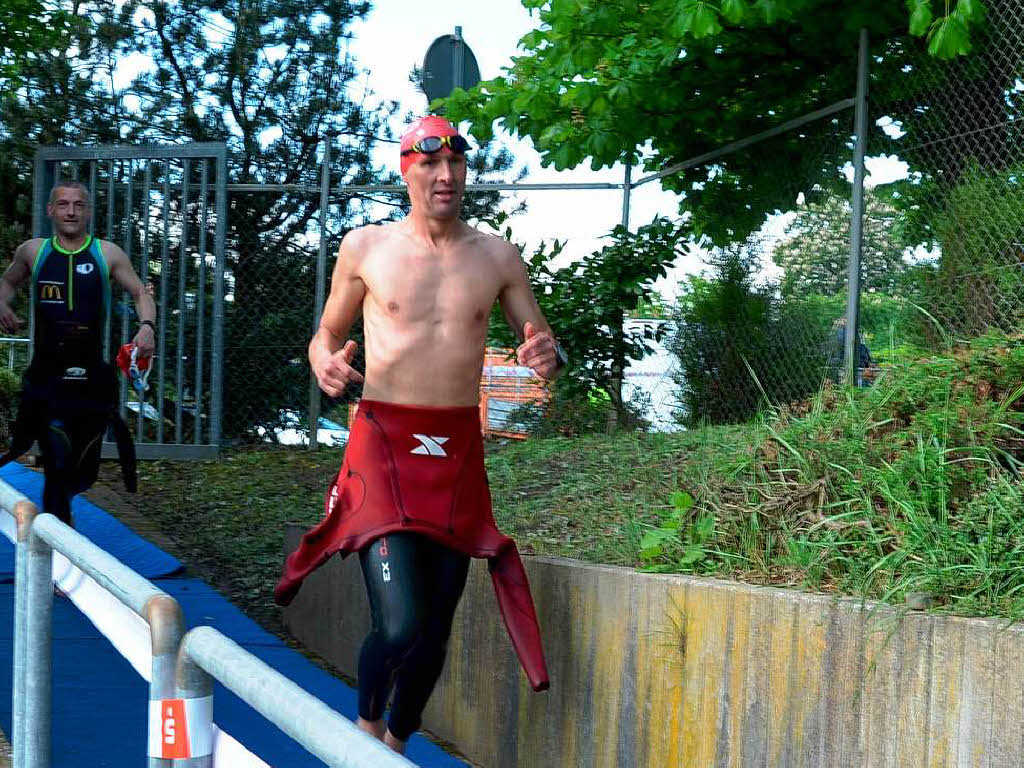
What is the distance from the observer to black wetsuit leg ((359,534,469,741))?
3.81 metres

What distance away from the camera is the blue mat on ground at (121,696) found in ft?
9.04

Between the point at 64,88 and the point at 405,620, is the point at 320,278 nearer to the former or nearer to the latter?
the point at 64,88

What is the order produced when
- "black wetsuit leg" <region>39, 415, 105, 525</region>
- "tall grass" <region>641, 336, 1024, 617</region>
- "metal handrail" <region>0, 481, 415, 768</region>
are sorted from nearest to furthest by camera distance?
1. "metal handrail" <region>0, 481, 415, 768</region>
2. "tall grass" <region>641, 336, 1024, 617</region>
3. "black wetsuit leg" <region>39, 415, 105, 525</region>

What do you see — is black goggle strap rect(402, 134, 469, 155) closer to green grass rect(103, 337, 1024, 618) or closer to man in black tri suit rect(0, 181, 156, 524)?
green grass rect(103, 337, 1024, 618)

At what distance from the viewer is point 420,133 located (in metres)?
4.02

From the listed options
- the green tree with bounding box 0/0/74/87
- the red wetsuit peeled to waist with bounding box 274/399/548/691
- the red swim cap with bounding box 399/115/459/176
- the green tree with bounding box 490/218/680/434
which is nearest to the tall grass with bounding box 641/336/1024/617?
the red wetsuit peeled to waist with bounding box 274/399/548/691

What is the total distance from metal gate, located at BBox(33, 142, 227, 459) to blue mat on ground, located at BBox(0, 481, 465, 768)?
518 cm

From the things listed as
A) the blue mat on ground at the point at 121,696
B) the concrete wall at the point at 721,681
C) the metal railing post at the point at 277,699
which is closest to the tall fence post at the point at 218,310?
the blue mat on ground at the point at 121,696

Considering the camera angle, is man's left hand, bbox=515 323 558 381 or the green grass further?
Answer: man's left hand, bbox=515 323 558 381

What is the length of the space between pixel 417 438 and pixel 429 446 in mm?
41

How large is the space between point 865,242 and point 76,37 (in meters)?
8.92

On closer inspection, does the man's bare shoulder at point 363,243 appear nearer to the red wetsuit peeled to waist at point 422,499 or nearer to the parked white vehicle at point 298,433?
the red wetsuit peeled to waist at point 422,499

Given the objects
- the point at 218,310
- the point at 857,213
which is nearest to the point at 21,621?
the point at 857,213

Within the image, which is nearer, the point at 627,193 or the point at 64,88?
the point at 627,193
